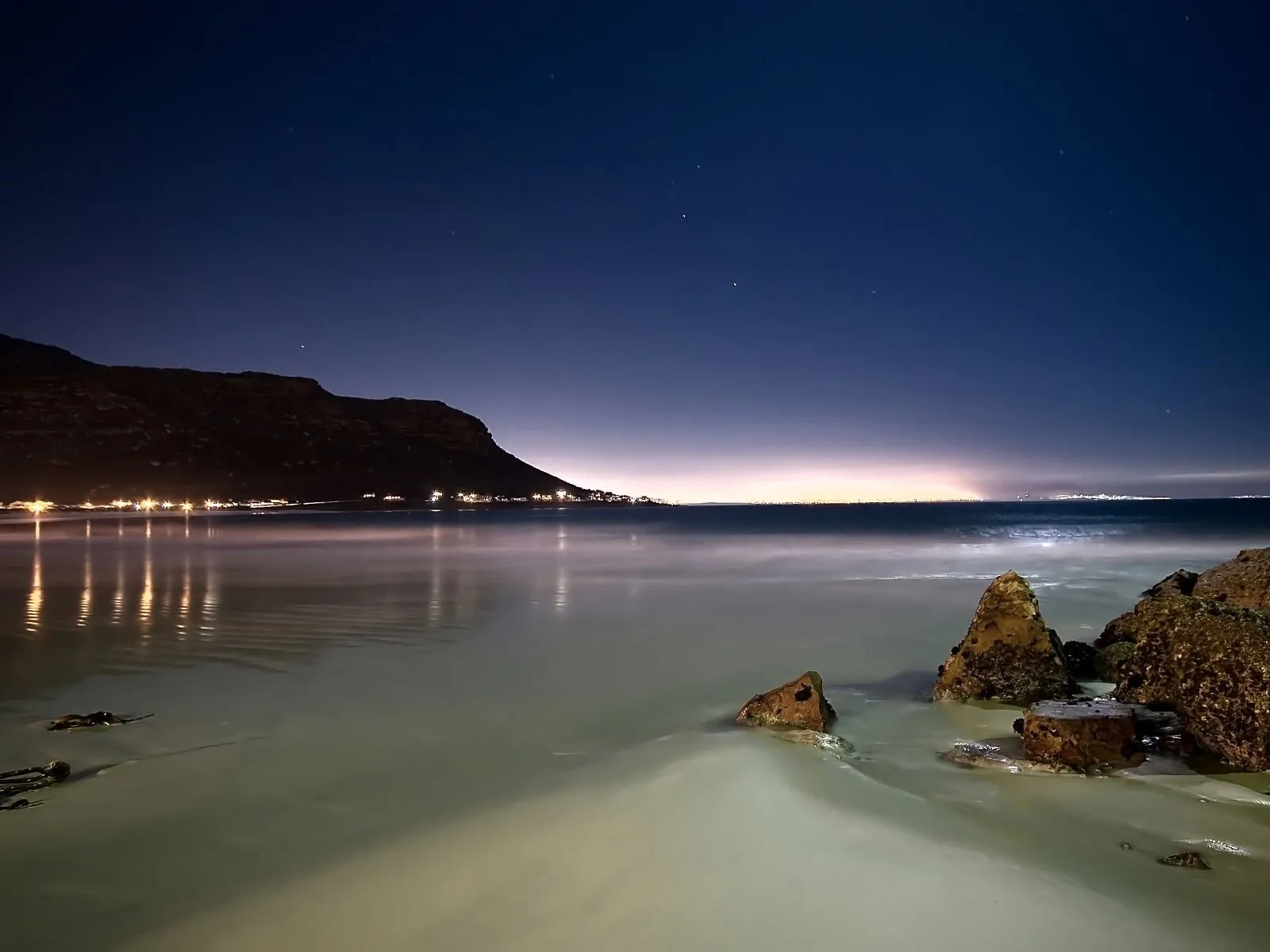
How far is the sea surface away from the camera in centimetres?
348

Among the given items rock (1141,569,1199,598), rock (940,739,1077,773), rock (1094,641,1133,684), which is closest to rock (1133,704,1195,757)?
rock (940,739,1077,773)

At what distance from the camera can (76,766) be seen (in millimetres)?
5668

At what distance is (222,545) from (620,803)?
121 feet

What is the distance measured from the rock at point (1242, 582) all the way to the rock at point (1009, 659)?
277 cm

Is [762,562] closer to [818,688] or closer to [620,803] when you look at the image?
[818,688]

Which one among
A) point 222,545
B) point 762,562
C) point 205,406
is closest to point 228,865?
point 762,562

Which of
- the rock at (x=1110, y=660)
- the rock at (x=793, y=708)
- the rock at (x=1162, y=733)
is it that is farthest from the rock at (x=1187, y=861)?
the rock at (x=1110, y=660)

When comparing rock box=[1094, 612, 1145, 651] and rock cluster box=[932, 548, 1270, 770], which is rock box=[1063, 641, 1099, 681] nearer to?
rock box=[1094, 612, 1145, 651]

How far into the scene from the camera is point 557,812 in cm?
478

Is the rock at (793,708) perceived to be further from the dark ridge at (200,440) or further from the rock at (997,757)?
the dark ridge at (200,440)

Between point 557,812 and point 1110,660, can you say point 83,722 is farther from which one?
point 1110,660

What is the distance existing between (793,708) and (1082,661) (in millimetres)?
4023

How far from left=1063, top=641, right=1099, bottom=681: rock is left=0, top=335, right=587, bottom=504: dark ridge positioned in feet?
414

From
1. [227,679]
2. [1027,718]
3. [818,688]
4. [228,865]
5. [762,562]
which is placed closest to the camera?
[228,865]
